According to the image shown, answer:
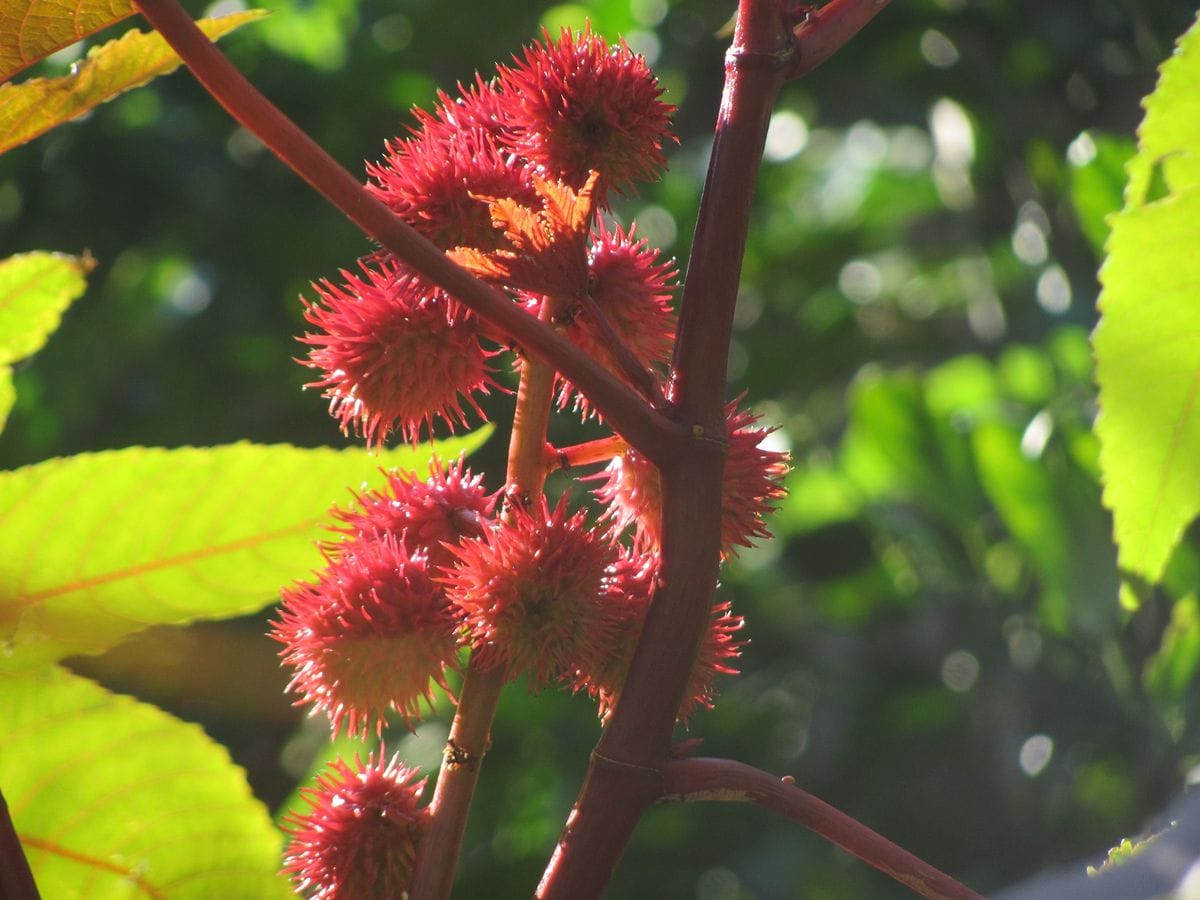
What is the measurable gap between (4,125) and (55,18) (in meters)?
0.05

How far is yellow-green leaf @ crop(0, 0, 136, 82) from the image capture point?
50cm

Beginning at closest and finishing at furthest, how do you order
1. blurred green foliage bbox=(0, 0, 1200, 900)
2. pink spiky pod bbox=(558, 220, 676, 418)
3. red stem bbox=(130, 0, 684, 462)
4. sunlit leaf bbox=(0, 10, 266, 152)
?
red stem bbox=(130, 0, 684, 462), sunlit leaf bbox=(0, 10, 266, 152), pink spiky pod bbox=(558, 220, 676, 418), blurred green foliage bbox=(0, 0, 1200, 900)

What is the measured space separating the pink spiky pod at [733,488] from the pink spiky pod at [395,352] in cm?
7

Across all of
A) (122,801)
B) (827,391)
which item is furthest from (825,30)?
(827,391)

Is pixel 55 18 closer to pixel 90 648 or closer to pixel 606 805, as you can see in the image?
pixel 90 648

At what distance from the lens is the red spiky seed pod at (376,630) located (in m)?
0.59

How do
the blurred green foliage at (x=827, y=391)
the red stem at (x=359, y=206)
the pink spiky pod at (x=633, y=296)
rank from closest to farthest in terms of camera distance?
1. the red stem at (x=359, y=206)
2. the pink spiky pod at (x=633, y=296)
3. the blurred green foliage at (x=827, y=391)

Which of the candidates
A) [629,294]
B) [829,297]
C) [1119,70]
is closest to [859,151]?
[829,297]

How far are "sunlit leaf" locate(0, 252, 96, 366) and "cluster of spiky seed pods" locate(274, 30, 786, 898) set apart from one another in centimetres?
13

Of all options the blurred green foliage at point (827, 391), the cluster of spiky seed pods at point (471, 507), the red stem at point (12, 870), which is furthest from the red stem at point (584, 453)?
the blurred green foliage at point (827, 391)

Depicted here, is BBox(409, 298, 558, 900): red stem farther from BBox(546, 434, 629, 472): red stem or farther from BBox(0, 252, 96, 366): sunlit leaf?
BBox(0, 252, 96, 366): sunlit leaf

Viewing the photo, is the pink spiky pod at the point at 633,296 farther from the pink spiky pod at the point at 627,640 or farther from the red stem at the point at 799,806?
the red stem at the point at 799,806

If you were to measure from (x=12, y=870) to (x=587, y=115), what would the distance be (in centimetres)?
36

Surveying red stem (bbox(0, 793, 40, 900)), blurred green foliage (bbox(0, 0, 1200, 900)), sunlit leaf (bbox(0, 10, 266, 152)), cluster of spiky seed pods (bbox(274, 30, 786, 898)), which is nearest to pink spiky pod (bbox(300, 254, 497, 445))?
cluster of spiky seed pods (bbox(274, 30, 786, 898))
